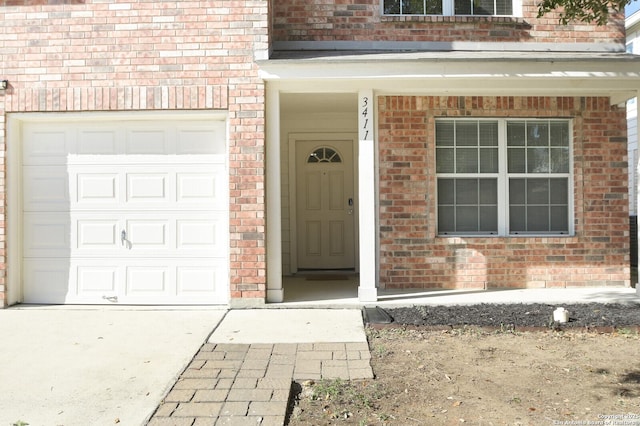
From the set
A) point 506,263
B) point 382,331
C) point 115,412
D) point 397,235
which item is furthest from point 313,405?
point 506,263

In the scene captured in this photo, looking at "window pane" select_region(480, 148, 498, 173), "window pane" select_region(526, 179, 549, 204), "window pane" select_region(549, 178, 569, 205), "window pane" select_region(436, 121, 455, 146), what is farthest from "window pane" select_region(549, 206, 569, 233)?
"window pane" select_region(436, 121, 455, 146)

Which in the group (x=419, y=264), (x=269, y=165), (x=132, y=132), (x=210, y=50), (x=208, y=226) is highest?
(x=210, y=50)

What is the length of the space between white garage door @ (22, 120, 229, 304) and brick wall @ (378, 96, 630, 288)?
243 cm

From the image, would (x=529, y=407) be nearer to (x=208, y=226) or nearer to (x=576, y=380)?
(x=576, y=380)

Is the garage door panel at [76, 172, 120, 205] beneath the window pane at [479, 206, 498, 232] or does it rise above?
above

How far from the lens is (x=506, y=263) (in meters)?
7.46

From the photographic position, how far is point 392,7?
7.82 m

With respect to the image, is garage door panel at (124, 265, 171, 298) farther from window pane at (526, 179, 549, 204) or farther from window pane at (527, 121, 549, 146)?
window pane at (527, 121, 549, 146)

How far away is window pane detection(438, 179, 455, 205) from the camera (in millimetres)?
7531

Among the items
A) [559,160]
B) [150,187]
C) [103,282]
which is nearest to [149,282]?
[103,282]

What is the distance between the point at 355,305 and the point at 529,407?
312 cm

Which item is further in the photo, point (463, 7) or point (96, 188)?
point (463, 7)

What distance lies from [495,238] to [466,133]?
5.12 feet

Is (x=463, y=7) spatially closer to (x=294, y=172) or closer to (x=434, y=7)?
(x=434, y=7)
